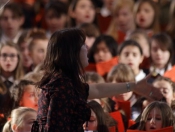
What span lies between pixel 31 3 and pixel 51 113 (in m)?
7.28

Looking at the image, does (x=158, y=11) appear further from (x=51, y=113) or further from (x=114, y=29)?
(x=51, y=113)

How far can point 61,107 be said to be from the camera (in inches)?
224

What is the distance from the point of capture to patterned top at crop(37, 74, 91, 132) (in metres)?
5.67

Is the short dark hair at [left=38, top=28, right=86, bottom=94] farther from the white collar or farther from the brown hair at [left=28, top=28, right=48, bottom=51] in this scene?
the brown hair at [left=28, top=28, right=48, bottom=51]

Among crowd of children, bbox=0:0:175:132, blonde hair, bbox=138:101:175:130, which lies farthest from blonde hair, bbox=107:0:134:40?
blonde hair, bbox=138:101:175:130

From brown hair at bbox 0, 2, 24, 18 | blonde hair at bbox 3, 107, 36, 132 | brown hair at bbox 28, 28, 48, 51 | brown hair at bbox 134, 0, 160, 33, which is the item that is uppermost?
brown hair at bbox 0, 2, 24, 18

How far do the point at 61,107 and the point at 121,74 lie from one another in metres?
2.83

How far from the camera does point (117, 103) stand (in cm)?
777

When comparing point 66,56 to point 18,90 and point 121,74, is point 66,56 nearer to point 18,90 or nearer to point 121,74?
point 18,90

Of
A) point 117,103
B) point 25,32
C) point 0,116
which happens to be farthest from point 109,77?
point 25,32

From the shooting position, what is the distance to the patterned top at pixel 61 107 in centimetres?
567

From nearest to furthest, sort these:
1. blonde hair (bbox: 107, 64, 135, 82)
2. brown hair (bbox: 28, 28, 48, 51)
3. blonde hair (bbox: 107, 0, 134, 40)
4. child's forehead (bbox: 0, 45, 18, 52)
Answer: blonde hair (bbox: 107, 64, 135, 82)
child's forehead (bbox: 0, 45, 18, 52)
brown hair (bbox: 28, 28, 48, 51)
blonde hair (bbox: 107, 0, 134, 40)

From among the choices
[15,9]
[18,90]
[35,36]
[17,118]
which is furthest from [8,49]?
[17,118]

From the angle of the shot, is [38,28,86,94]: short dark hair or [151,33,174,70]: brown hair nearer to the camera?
[38,28,86,94]: short dark hair
